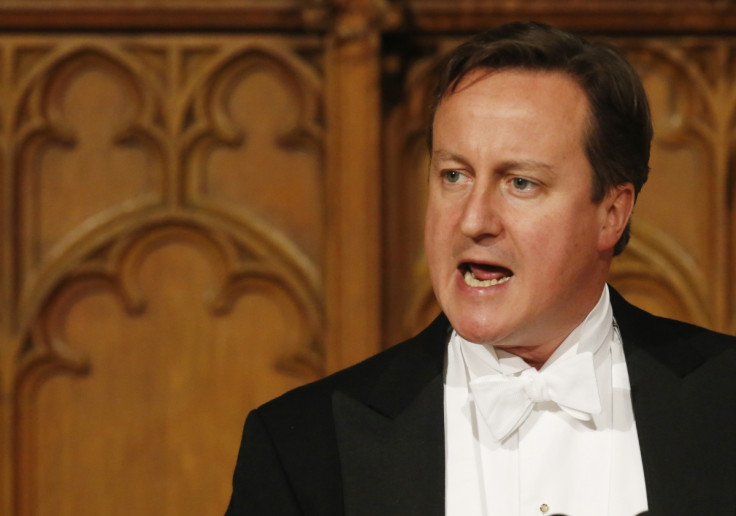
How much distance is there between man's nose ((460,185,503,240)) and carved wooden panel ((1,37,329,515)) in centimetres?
121

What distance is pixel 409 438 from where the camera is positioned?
1587mm

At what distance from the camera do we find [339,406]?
162 cm

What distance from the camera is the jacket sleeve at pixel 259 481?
5.15ft

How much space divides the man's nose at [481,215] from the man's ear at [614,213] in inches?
6.8

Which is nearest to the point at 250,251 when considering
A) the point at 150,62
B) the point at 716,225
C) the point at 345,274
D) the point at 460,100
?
the point at 345,274

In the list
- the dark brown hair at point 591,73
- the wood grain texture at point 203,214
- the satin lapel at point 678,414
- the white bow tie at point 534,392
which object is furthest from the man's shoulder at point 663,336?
the wood grain texture at point 203,214

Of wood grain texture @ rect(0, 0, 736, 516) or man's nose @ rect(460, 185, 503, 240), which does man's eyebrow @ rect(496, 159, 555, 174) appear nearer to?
man's nose @ rect(460, 185, 503, 240)

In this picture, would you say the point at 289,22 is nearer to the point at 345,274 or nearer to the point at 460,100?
the point at 345,274

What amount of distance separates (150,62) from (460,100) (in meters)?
1.34

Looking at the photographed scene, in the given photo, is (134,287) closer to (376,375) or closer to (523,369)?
(376,375)

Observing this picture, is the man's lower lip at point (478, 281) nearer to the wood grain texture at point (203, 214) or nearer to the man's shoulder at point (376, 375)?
the man's shoulder at point (376, 375)

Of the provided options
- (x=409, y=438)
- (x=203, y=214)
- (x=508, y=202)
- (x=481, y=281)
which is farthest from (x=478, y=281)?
(x=203, y=214)

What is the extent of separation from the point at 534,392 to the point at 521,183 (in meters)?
0.29

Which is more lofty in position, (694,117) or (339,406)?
(694,117)
